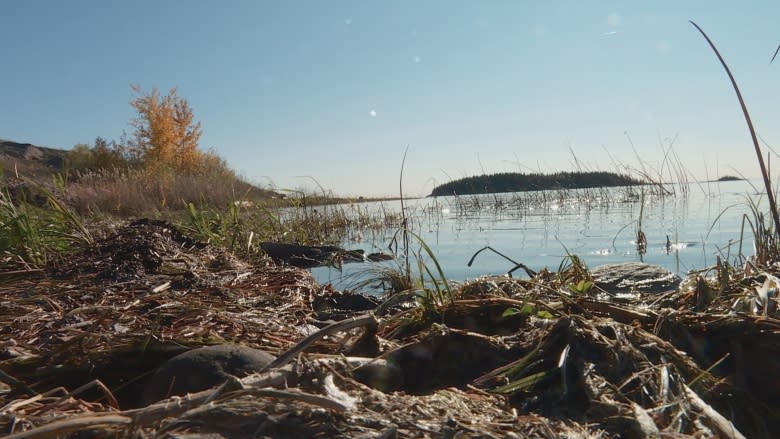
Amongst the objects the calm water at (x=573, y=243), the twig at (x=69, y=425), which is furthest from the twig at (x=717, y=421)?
the calm water at (x=573, y=243)

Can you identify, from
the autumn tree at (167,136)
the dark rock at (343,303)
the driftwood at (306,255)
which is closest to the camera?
the dark rock at (343,303)

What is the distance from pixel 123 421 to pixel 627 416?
1082mm

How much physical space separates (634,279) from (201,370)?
12.6ft

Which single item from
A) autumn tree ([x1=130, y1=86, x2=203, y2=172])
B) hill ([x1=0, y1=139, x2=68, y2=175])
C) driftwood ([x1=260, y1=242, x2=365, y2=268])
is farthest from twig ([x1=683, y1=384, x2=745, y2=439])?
hill ([x1=0, y1=139, x2=68, y2=175])

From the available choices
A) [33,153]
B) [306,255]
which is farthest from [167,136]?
[33,153]

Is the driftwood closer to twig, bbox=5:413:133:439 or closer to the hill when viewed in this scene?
twig, bbox=5:413:133:439

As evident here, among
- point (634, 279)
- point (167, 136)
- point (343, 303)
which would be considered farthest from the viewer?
point (167, 136)

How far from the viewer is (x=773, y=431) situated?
132cm

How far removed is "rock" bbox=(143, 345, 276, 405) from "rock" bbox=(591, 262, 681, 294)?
3.02 metres

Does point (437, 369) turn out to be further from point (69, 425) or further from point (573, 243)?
point (573, 243)

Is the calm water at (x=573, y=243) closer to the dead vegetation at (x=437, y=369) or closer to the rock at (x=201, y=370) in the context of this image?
the dead vegetation at (x=437, y=369)

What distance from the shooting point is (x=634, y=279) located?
4.16 m

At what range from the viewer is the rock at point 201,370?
5.13 ft

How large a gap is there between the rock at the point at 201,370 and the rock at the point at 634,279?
9.92 ft
